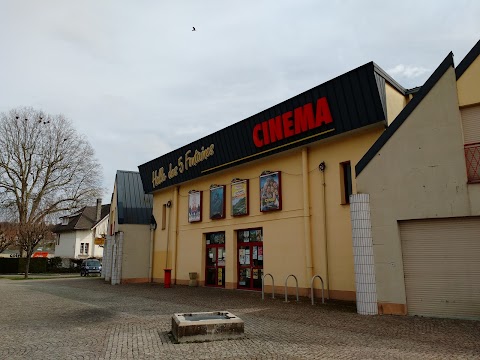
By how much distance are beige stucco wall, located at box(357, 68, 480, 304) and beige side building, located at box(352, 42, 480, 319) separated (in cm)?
2

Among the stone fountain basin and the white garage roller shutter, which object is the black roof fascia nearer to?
the white garage roller shutter

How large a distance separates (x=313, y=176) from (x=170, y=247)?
11.5 m

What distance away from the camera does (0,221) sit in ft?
125

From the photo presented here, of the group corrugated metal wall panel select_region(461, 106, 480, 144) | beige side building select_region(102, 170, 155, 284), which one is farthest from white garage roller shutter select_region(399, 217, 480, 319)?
beige side building select_region(102, 170, 155, 284)

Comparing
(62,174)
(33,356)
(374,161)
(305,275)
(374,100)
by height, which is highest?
(62,174)

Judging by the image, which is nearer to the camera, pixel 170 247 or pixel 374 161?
pixel 374 161

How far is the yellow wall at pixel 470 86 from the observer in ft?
30.6

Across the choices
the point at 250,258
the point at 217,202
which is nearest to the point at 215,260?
the point at 250,258

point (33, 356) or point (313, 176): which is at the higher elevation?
point (313, 176)

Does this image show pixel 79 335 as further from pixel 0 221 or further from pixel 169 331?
pixel 0 221

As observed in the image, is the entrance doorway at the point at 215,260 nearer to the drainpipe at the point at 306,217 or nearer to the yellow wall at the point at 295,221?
the yellow wall at the point at 295,221

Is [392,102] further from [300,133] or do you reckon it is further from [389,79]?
[300,133]

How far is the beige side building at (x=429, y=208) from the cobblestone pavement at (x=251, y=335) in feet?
2.34

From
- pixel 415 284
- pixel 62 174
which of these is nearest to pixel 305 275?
pixel 415 284
